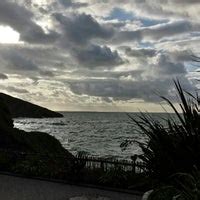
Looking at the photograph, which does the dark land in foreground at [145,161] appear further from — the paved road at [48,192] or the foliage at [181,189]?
the paved road at [48,192]

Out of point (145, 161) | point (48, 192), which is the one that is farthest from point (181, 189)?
point (48, 192)

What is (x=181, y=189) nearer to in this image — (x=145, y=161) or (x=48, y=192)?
(x=145, y=161)

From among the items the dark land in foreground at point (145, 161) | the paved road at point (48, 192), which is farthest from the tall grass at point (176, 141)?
the paved road at point (48, 192)

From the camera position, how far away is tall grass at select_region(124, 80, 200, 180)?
18.6ft

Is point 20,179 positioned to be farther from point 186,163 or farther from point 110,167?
point 186,163

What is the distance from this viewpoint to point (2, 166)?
57.4ft

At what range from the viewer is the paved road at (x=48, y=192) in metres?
12.4

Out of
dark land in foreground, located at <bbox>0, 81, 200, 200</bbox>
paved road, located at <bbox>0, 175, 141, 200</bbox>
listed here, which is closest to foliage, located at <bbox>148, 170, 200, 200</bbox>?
dark land in foreground, located at <bbox>0, 81, 200, 200</bbox>

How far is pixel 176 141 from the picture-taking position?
5.80 m

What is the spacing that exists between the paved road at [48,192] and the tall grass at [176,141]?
6.64 meters

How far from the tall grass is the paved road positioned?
6.64m

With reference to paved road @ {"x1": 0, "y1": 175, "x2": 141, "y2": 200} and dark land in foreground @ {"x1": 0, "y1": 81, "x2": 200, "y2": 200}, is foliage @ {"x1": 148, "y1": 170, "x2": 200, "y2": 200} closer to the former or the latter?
dark land in foreground @ {"x1": 0, "y1": 81, "x2": 200, "y2": 200}

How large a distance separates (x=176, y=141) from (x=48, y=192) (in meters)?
8.20

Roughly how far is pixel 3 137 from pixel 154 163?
21.4m
